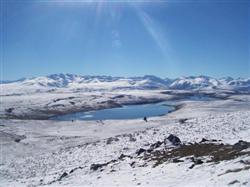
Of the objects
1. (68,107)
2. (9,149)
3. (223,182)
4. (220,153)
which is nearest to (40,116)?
(68,107)

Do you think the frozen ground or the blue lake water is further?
the blue lake water

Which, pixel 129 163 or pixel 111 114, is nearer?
pixel 129 163

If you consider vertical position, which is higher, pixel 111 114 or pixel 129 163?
pixel 129 163

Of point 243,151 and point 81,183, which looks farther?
point 81,183

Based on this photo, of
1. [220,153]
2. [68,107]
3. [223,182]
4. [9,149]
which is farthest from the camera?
[68,107]

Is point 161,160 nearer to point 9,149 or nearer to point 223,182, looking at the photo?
point 223,182

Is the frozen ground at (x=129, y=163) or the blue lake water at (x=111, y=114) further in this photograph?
the blue lake water at (x=111, y=114)

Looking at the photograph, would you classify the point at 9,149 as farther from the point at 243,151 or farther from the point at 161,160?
the point at 243,151

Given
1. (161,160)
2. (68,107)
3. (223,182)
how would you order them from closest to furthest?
(223,182), (161,160), (68,107)

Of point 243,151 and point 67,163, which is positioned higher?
point 243,151
